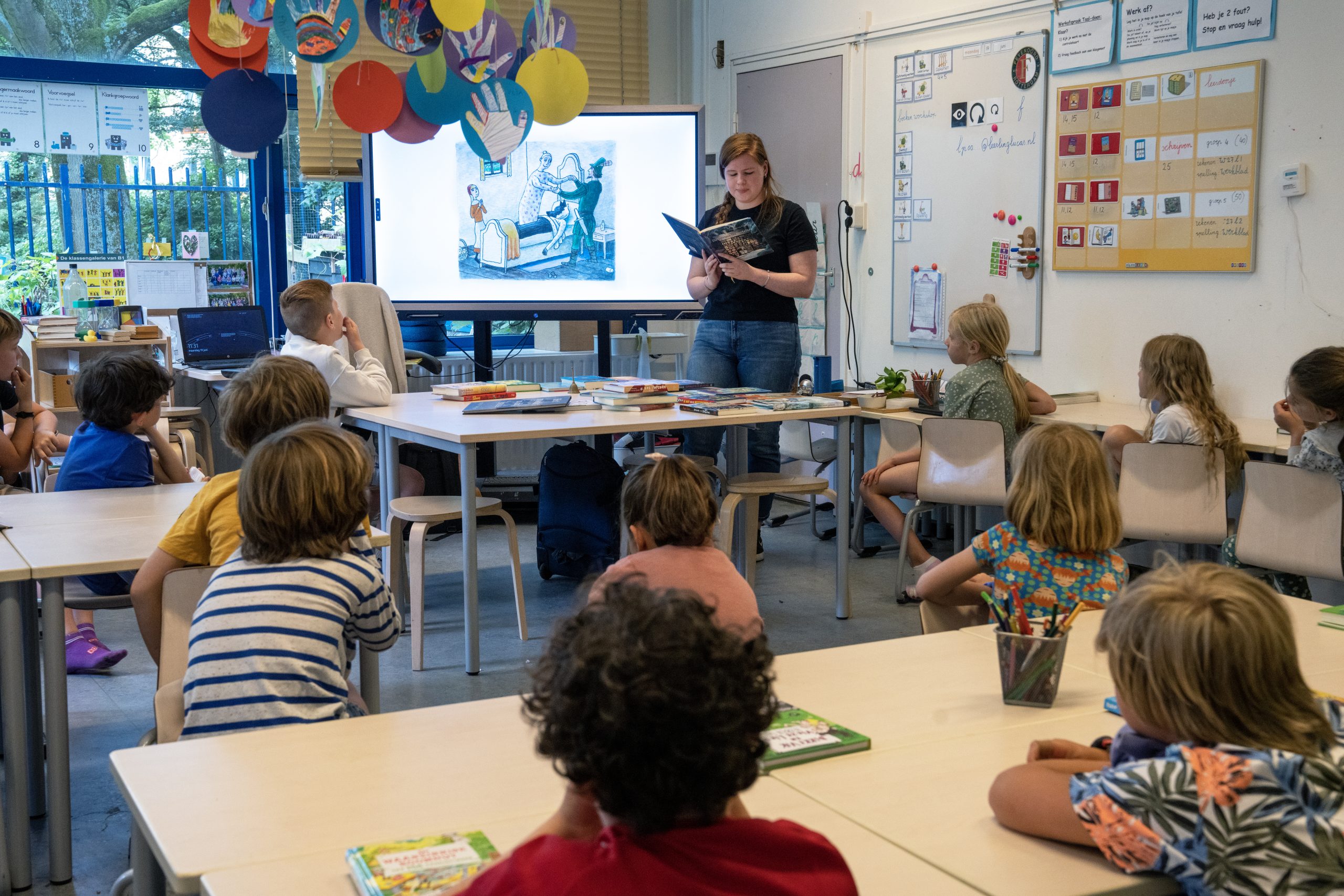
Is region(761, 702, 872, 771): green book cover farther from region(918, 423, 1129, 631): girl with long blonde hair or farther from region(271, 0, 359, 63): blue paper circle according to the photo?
region(271, 0, 359, 63): blue paper circle

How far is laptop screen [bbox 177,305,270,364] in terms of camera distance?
5.71 metres

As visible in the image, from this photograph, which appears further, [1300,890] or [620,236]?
[620,236]

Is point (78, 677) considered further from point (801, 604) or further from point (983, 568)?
point (983, 568)

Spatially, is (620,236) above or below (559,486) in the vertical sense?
above

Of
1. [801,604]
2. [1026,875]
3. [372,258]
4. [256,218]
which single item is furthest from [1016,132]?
[1026,875]

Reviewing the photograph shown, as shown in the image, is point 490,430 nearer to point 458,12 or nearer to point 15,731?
point 15,731

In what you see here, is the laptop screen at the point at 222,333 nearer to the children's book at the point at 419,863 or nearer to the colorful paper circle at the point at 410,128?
the colorful paper circle at the point at 410,128

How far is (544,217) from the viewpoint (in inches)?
226

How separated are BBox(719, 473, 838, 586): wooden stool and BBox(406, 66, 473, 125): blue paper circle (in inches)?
79.4

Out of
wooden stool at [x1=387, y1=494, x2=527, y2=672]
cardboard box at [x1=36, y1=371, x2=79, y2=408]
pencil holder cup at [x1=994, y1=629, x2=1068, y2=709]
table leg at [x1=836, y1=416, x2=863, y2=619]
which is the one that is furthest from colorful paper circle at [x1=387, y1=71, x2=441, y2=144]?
pencil holder cup at [x1=994, y1=629, x2=1068, y2=709]

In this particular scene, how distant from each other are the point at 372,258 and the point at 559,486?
1697 millimetres

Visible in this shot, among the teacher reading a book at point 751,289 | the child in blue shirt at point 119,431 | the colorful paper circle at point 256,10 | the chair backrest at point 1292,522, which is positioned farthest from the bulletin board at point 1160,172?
the child in blue shirt at point 119,431

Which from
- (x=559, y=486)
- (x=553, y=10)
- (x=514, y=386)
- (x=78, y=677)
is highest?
(x=553, y=10)

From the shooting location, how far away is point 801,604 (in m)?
4.53
